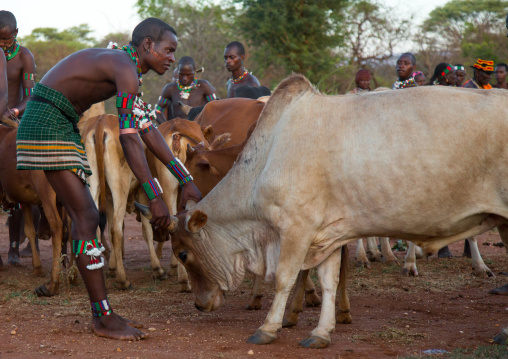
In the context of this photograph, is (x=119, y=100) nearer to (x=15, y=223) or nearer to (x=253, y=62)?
(x=15, y=223)

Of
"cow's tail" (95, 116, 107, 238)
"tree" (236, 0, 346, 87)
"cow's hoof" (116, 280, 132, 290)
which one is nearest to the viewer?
"cow's hoof" (116, 280, 132, 290)

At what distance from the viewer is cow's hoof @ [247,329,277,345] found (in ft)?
16.3

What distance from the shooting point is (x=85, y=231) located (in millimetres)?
5098

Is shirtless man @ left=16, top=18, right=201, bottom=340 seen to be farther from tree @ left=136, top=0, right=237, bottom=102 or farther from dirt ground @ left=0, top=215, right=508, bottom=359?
tree @ left=136, top=0, right=237, bottom=102

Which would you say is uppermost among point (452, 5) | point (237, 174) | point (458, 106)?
point (452, 5)

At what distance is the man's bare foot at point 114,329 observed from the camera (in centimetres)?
505

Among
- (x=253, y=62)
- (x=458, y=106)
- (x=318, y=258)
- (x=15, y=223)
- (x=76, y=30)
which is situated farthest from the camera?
(x=76, y=30)

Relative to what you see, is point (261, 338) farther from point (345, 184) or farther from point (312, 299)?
point (312, 299)

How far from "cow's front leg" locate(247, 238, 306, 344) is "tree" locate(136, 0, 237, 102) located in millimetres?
21404

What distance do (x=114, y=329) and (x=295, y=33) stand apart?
18.4 metres

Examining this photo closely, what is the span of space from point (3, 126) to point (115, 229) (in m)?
2.02

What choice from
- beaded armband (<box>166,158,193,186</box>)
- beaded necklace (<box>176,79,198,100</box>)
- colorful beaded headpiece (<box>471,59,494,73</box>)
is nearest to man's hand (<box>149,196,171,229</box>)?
beaded armband (<box>166,158,193,186</box>)

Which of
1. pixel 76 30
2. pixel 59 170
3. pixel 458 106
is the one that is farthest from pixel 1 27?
pixel 76 30

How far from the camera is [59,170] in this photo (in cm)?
509
